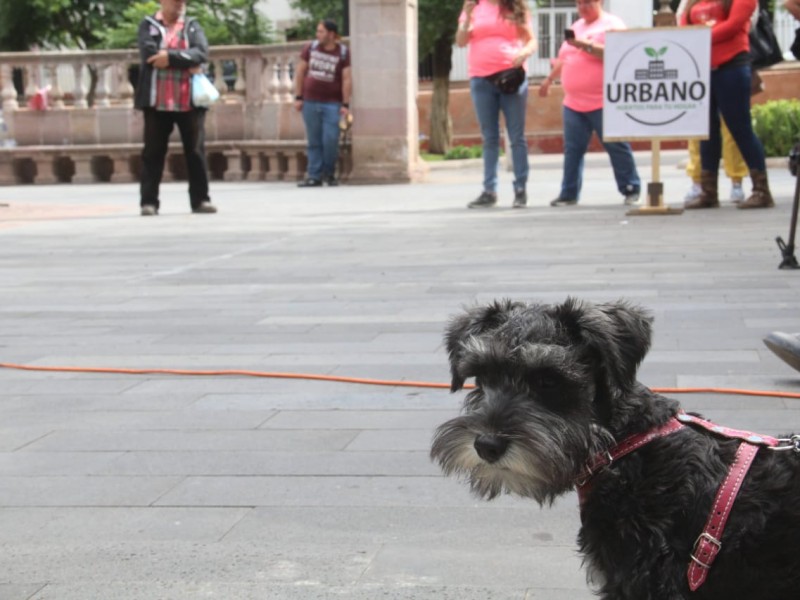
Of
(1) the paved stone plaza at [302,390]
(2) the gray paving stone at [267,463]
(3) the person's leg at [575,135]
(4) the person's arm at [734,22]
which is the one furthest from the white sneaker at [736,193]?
(2) the gray paving stone at [267,463]

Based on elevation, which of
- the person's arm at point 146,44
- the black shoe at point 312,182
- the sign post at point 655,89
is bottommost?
the black shoe at point 312,182

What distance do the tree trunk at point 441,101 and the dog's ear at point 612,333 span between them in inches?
1258

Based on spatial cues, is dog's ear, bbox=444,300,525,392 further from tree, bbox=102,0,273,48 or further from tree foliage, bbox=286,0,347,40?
tree foliage, bbox=286,0,347,40

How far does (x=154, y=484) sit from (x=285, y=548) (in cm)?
85

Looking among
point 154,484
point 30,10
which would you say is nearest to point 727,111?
point 154,484

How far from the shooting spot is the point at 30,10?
36.7 m

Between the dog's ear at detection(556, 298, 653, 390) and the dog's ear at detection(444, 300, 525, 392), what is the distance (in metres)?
0.14

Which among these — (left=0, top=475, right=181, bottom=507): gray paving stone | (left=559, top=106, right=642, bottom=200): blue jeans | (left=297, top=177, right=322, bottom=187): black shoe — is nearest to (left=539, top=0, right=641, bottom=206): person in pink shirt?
(left=559, top=106, right=642, bottom=200): blue jeans

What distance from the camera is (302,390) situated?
579 centimetres

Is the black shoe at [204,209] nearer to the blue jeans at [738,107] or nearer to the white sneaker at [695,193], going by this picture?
the white sneaker at [695,193]

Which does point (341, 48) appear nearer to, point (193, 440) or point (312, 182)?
point (312, 182)

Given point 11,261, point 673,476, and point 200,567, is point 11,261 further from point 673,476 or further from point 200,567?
point 673,476

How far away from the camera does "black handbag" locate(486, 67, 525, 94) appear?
13227mm

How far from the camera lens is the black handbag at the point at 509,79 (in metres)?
13.2
